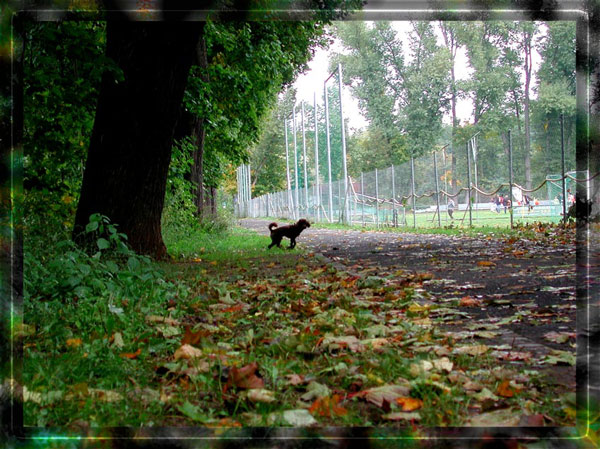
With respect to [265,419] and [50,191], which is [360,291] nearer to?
[265,419]

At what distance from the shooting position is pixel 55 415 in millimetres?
1857

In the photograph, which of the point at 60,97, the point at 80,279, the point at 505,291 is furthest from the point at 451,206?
the point at 80,279

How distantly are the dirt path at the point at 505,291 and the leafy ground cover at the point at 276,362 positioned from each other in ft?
0.14

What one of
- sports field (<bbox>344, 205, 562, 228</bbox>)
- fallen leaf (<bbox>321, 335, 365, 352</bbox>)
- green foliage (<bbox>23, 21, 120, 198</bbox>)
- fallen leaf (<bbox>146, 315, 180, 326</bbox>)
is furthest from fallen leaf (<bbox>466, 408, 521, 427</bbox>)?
sports field (<bbox>344, 205, 562, 228</bbox>)

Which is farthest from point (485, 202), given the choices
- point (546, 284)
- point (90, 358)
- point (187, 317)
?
point (90, 358)

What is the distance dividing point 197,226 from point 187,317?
39.0ft

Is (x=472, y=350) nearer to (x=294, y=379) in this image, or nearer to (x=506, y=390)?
(x=506, y=390)

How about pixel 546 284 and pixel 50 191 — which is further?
pixel 50 191

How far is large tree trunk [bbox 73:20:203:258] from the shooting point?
6.63m

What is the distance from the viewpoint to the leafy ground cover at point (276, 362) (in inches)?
73.5

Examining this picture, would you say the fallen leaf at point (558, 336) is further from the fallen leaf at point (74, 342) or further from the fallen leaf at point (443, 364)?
the fallen leaf at point (74, 342)

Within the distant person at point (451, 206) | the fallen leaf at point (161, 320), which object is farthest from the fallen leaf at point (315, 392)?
the distant person at point (451, 206)

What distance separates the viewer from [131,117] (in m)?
6.73

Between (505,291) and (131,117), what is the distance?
15.8 ft
